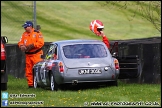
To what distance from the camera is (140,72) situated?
20406mm

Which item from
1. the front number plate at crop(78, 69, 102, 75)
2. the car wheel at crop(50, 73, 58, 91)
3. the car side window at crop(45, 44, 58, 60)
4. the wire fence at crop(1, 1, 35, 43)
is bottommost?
the car wheel at crop(50, 73, 58, 91)

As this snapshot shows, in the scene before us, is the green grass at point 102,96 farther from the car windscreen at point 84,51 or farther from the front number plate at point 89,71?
the car windscreen at point 84,51

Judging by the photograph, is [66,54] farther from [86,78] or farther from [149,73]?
[149,73]

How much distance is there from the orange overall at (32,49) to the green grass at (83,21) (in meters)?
16.7

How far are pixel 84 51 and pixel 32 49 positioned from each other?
2.11 metres

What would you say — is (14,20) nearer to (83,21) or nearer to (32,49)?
(32,49)

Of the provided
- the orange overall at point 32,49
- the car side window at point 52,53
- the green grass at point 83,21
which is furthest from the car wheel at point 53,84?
the green grass at point 83,21

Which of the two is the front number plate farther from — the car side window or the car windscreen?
the car side window

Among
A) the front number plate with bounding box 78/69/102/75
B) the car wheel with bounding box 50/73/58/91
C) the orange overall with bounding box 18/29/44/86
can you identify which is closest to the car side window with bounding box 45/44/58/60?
the car wheel with bounding box 50/73/58/91

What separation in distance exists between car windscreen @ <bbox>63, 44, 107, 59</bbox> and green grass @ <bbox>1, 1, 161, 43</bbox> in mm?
18598

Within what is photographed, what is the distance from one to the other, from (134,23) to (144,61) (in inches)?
1143

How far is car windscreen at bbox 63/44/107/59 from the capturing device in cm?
1825

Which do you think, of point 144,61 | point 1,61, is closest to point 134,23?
point 144,61

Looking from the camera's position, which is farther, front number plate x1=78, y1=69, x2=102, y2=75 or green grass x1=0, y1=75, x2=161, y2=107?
front number plate x1=78, y1=69, x2=102, y2=75
